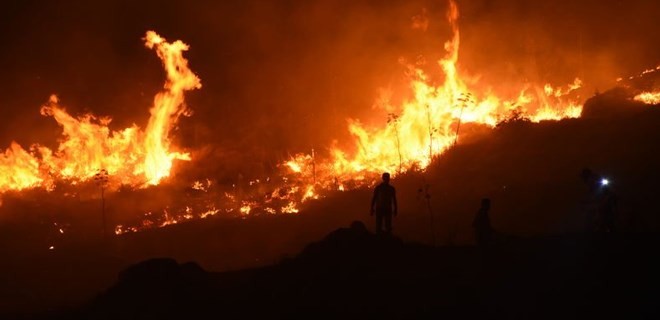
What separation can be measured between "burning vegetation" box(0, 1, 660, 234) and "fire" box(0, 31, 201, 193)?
60mm

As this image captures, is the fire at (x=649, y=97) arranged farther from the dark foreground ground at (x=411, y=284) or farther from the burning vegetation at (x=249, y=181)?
the dark foreground ground at (x=411, y=284)

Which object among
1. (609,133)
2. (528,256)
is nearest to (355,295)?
(528,256)

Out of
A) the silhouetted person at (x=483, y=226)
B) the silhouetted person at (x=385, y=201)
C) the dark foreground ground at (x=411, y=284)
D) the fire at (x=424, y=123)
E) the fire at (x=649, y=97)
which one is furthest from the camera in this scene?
the fire at (x=424, y=123)

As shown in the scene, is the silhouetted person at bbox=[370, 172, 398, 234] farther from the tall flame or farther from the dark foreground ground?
the tall flame

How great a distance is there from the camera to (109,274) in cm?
2294

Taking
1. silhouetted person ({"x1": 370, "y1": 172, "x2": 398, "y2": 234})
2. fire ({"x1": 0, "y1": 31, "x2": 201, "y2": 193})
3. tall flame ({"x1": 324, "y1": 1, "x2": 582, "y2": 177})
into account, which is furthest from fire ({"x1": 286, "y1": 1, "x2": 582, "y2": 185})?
silhouetted person ({"x1": 370, "y1": 172, "x2": 398, "y2": 234})

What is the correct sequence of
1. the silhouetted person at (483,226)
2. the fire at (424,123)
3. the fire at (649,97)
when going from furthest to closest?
the fire at (424,123) → the fire at (649,97) → the silhouetted person at (483,226)

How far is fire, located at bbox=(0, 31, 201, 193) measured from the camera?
115ft

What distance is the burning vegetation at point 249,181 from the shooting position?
3362cm

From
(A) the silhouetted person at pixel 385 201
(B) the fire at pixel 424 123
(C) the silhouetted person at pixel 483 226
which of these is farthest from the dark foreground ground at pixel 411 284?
(B) the fire at pixel 424 123

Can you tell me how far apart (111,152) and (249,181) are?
29.7 feet

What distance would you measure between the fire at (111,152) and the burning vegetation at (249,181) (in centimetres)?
6

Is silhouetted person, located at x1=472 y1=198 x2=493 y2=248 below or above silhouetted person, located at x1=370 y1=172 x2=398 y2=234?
above

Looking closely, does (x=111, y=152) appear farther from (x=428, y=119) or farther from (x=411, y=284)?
(x=411, y=284)
